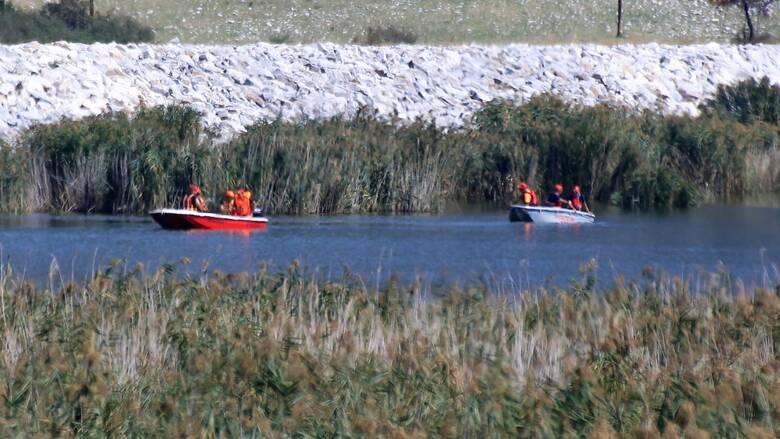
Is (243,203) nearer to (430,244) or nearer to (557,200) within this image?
(430,244)

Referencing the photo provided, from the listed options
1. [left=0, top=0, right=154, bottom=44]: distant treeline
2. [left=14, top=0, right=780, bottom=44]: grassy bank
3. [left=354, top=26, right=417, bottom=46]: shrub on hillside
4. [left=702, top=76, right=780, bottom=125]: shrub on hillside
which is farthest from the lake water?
[left=14, top=0, right=780, bottom=44]: grassy bank

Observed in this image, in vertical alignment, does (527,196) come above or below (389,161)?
below

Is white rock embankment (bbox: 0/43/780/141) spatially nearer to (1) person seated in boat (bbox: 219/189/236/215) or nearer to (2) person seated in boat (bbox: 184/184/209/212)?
(1) person seated in boat (bbox: 219/189/236/215)

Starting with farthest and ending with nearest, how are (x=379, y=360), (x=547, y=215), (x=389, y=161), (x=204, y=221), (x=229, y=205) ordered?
(x=389, y=161) → (x=547, y=215) → (x=229, y=205) → (x=204, y=221) → (x=379, y=360)

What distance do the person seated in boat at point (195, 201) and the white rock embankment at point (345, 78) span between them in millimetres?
7029

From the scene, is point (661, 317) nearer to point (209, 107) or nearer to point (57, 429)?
point (57, 429)

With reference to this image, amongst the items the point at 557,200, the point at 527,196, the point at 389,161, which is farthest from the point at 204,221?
the point at 557,200

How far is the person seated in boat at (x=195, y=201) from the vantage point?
3162 centimetres

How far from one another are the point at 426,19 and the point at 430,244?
52.3 meters

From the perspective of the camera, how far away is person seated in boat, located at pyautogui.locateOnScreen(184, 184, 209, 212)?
31625 mm

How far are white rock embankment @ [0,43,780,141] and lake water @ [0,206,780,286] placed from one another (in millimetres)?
8308

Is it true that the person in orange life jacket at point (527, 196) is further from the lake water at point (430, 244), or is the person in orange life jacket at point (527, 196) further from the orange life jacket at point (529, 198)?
the lake water at point (430, 244)

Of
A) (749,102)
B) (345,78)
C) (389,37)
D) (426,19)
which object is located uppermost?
(426,19)

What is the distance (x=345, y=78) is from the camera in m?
48.0
